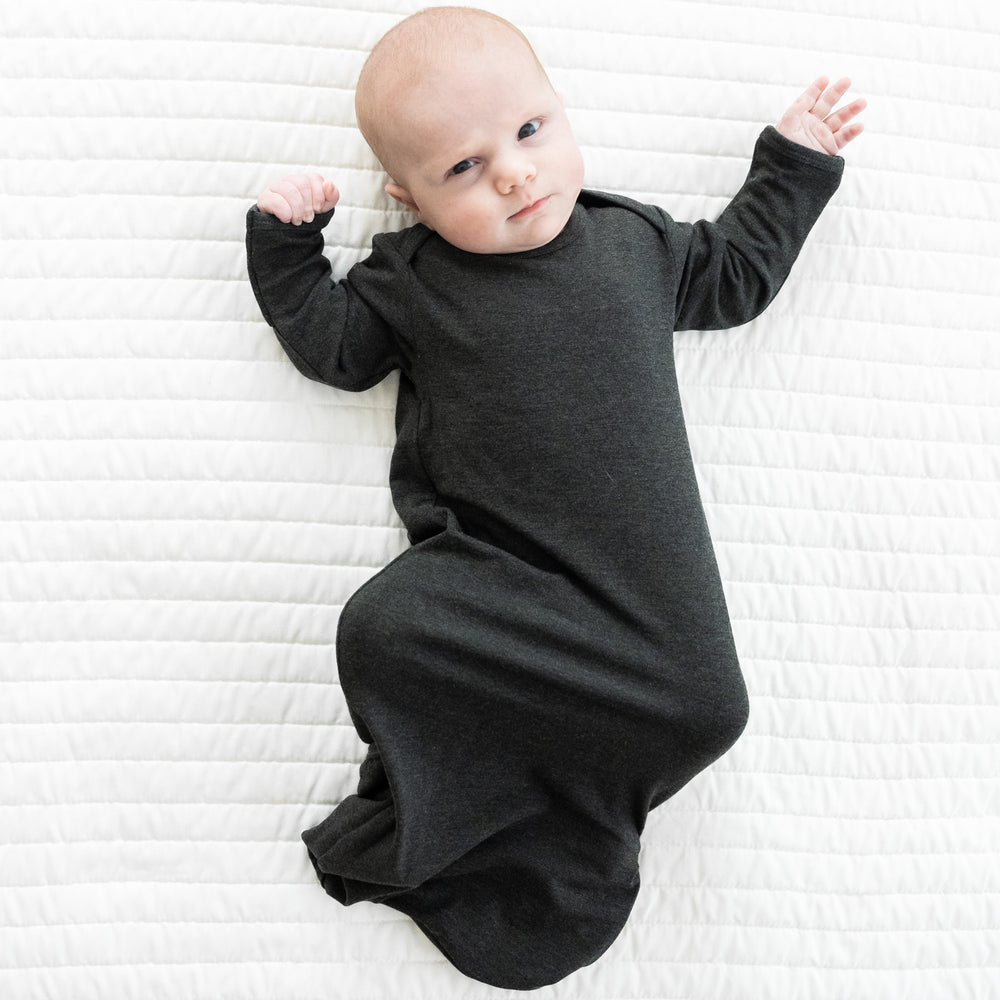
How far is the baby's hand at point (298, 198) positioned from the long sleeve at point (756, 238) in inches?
12.0

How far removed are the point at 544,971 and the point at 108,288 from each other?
72cm

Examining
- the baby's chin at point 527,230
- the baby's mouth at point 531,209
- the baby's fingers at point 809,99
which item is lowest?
the baby's chin at point 527,230

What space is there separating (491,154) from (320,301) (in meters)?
0.19

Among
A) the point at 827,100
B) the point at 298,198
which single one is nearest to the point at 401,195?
the point at 298,198

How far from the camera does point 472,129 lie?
0.82 meters

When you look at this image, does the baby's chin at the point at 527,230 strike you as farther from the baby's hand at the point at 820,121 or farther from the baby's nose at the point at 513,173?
the baby's hand at the point at 820,121

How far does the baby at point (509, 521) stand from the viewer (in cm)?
83

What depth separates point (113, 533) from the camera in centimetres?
93

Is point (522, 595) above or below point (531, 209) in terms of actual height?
below

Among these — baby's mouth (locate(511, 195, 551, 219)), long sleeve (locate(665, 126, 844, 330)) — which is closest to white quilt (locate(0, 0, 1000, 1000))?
long sleeve (locate(665, 126, 844, 330))

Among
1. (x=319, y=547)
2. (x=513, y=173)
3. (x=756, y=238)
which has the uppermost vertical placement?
(x=513, y=173)

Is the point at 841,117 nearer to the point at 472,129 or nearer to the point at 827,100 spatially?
the point at 827,100

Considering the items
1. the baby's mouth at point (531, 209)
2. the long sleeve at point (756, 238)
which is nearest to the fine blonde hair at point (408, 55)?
the baby's mouth at point (531, 209)

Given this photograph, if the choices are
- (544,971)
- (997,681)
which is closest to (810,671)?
(997,681)
